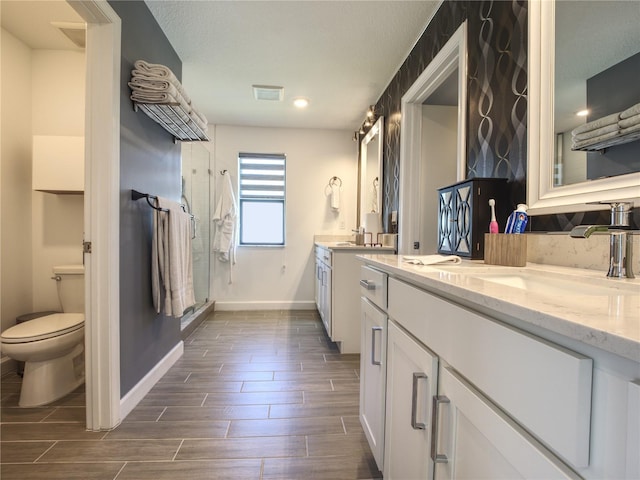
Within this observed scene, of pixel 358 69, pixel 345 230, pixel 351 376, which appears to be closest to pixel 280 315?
pixel 345 230

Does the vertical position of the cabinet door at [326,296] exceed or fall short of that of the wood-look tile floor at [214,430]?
it exceeds it

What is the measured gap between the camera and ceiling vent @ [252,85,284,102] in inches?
119

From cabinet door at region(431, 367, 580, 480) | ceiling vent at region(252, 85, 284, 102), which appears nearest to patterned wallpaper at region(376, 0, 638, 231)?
cabinet door at region(431, 367, 580, 480)

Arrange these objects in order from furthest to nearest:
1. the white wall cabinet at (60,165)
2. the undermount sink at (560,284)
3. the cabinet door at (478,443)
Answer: the white wall cabinet at (60,165)
the undermount sink at (560,284)
the cabinet door at (478,443)

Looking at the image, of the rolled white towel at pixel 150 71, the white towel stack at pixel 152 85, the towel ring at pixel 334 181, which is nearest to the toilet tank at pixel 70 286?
the white towel stack at pixel 152 85

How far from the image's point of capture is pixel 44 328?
1.82 m

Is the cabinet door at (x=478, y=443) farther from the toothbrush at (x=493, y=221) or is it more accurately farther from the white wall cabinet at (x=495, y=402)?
the toothbrush at (x=493, y=221)

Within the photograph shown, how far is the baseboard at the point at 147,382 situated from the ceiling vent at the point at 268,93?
245 centimetres

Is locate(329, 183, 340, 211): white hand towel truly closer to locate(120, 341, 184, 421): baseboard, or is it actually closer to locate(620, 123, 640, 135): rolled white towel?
locate(120, 341, 184, 421): baseboard

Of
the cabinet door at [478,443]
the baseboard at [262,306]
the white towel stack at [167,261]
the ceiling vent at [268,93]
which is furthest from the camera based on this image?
the baseboard at [262,306]

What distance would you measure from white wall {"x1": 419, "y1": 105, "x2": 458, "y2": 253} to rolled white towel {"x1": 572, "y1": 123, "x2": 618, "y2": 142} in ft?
4.59

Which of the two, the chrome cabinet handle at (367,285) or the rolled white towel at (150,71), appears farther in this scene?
the rolled white towel at (150,71)

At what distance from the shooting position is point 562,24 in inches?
41.1

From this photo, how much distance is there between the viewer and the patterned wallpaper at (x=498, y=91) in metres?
1.19
